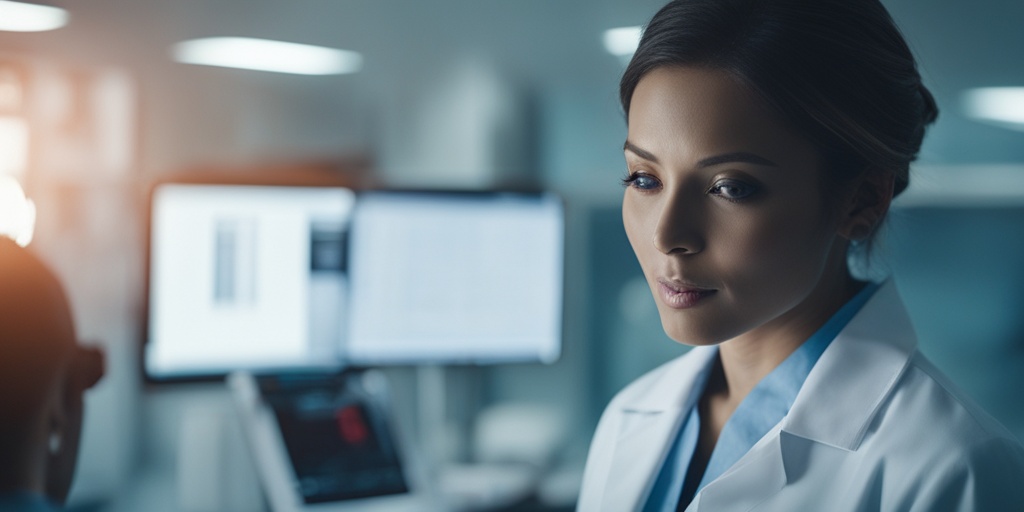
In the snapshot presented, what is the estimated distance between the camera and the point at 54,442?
3.07 ft

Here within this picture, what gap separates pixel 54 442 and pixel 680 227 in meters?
0.76

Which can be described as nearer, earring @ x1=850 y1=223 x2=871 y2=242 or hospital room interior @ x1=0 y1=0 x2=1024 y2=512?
earring @ x1=850 y1=223 x2=871 y2=242

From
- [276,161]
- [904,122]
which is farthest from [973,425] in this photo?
[276,161]

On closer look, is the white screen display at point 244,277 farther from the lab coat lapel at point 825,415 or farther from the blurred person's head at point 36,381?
the lab coat lapel at point 825,415

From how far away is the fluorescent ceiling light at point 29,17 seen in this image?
4.47 feet

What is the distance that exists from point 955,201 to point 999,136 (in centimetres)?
17

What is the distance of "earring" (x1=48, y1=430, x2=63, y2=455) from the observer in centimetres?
93

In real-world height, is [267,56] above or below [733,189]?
above

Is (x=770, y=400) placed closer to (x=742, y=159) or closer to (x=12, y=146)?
(x=742, y=159)

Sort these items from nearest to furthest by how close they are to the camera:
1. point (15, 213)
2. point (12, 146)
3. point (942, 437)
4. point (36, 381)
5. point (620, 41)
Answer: point (942, 437)
point (36, 381)
point (15, 213)
point (12, 146)
point (620, 41)

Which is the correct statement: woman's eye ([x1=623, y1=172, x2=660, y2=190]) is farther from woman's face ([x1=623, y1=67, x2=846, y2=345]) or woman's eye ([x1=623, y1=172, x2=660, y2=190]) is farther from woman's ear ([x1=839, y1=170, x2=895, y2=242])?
woman's ear ([x1=839, y1=170, x2=895, y2=242])

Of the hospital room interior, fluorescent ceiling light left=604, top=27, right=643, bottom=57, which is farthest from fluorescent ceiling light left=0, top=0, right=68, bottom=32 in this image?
fluorescent ceiling light left=604, top=27, right=643, bottom=57

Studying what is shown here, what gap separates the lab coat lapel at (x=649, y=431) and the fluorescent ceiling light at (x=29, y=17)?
1219 millimetres

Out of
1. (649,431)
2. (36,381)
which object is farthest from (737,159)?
(36,381)
